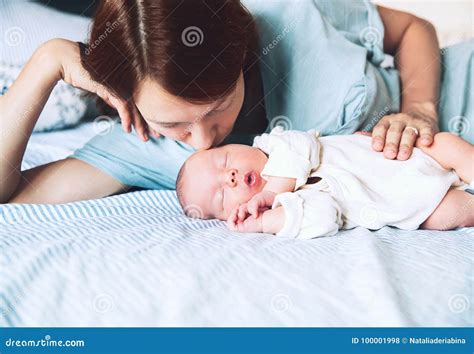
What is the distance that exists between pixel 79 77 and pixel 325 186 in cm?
44

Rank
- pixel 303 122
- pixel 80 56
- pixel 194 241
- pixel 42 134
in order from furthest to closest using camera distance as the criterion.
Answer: pixel 42 134 < pixel 303 122 < pixel 80 56 < pixel 194 241

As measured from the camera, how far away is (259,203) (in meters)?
0.75

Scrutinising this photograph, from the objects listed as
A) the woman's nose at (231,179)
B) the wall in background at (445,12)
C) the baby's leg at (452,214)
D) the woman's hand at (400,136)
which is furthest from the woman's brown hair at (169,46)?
the wall in background at (445,12)

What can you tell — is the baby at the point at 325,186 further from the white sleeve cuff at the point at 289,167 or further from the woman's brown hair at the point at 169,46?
the woman's brown hair at the point at 169,46

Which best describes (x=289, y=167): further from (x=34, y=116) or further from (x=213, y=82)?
(x=34, y=116)

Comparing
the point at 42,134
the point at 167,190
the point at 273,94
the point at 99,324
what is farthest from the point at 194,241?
the point at 42,134

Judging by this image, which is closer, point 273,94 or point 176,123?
point 176,123

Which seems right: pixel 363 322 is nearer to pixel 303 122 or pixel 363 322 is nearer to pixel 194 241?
pixel 194 241

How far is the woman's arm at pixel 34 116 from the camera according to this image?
93 centimetres

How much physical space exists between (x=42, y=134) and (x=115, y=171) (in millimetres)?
234

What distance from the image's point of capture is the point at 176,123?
0.83 m

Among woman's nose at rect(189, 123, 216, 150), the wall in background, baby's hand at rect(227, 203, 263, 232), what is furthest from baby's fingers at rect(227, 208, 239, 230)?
the wall in background

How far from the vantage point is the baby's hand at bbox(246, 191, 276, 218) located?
0.74 meters

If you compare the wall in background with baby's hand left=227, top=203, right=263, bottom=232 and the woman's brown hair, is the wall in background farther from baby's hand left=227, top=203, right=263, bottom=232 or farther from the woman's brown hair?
baby's hand left=227, top=203, right=263, bottom=232
